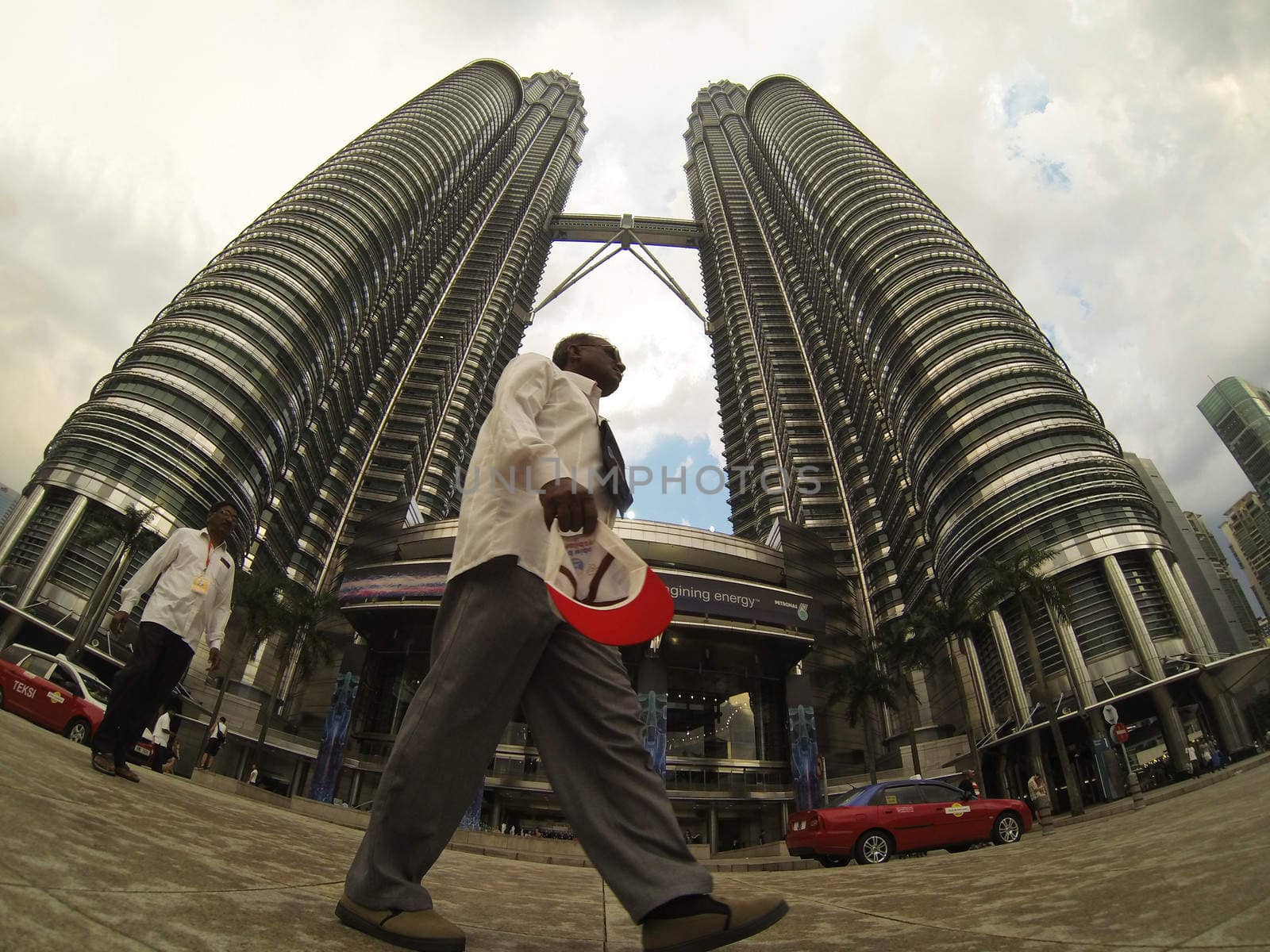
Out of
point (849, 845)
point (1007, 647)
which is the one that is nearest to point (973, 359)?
point (1007, 647)

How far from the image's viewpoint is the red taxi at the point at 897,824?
32.1 ft

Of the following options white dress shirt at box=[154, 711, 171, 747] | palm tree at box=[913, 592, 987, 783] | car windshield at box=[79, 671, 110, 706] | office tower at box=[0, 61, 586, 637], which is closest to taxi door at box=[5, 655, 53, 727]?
car windshield at box=[79, 671, 110, 706]

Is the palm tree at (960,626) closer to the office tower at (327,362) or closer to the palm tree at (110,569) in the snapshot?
the palm tree at (110,569)

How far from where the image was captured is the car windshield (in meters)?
11.3

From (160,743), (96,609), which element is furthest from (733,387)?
(160,743)

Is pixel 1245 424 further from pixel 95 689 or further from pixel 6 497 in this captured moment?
pixel 6 497

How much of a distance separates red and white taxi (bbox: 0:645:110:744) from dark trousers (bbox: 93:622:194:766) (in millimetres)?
6495

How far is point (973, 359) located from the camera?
4772 cm

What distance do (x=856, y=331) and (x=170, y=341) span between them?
58.8 meters

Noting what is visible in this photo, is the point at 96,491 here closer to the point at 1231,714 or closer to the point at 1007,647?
the point at 1007,647

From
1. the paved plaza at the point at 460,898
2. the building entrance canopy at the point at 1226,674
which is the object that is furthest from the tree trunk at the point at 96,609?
the building entrance canopy at the point at 1226,674

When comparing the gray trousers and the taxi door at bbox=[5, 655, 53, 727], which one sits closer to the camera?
the gray trousers

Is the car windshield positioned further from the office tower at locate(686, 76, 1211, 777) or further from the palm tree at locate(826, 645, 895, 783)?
the palm tree at locate(826, 645, 895, 783)

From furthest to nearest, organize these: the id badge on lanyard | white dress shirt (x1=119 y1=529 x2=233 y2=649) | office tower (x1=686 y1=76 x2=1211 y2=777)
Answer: office tower (x1=686 y1=76 x2=1211 y2=777)
the id badge on lanyard
white dress shirt (x1=119 y1=529 x2=233 y2=649)
